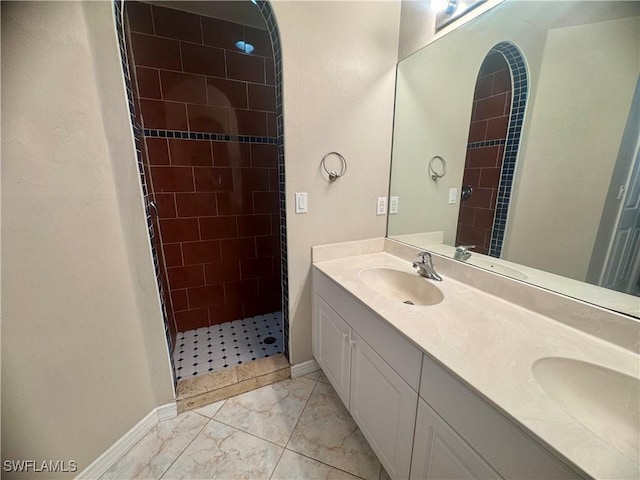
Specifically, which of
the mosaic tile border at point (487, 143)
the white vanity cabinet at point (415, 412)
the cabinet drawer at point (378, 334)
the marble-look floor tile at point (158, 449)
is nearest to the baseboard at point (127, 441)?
the marble-look floor tile at point (158, 449)

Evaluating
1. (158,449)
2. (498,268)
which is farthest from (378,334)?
(158,449)

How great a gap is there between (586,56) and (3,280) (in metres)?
2.14

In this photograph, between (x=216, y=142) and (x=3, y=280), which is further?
(x=216, y=142)

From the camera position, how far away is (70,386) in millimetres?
1009

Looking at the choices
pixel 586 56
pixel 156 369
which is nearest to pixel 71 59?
pixel 156 369

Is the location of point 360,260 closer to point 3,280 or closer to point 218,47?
point 3,280

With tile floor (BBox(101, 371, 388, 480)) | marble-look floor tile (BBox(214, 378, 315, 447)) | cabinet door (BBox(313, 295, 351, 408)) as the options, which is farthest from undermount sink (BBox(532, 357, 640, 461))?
marble-look floor tile (BBox(214, 378, 315, 447))

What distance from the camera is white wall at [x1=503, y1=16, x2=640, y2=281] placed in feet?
2.66

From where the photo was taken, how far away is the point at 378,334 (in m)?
0.97

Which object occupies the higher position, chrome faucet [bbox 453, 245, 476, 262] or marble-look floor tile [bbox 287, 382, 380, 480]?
chrome faucet [bbox 453, 245, 476, 262]

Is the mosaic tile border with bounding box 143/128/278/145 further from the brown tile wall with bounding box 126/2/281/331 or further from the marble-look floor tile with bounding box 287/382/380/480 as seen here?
the marble-look floor tile with bounding box 287/382/380/480

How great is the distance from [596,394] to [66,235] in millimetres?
1765

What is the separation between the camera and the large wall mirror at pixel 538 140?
807 millimetres

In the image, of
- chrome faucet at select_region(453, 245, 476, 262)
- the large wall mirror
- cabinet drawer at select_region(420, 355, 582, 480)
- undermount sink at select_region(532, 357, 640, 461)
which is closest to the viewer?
cabinet drawer at select_region(420, 355, 582, 480)
